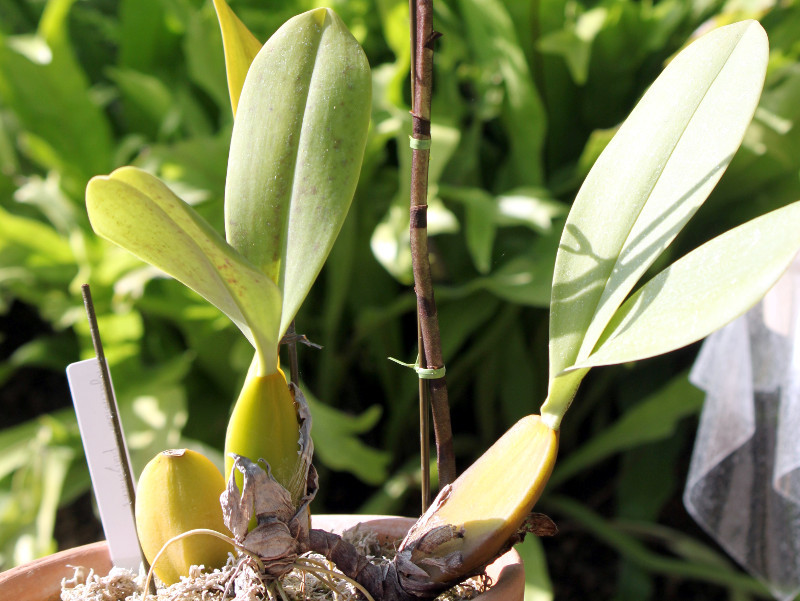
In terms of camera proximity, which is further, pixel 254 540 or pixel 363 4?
pixel 363 4

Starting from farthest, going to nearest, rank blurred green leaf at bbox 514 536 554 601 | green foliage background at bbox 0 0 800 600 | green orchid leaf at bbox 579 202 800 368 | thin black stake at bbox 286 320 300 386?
green foliage background at bbox 0 0 800 600 < blurred green leaf at bbox 514 536 554 601 < thin black stake at bbox 286 320 300 386 < green orchid leaf at bbox 579 202 800 368

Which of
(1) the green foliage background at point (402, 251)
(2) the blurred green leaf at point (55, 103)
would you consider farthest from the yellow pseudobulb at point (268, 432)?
(2) the blurred green leaf at point (55, 103)

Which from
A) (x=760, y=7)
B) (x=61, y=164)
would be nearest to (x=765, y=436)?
(x=760, y=7)

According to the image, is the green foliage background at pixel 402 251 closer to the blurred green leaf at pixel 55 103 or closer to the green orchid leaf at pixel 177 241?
the blurred green leaf at pixel 55 103

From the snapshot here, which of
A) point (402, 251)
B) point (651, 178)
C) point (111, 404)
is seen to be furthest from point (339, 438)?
point (651, 178)

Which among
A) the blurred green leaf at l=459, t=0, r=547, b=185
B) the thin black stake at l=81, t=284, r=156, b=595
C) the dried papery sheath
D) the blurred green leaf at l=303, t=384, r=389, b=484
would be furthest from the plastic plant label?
the blurred green leaf at l=459, t=0, r=547, b=185

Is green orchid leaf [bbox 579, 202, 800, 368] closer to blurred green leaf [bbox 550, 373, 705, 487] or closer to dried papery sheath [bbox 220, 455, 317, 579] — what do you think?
dried papery sheath [bbox 220, 455, 317, 579]

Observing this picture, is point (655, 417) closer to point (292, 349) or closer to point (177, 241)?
point (292, 349)

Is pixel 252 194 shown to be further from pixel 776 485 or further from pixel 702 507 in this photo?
pixel 702 507
